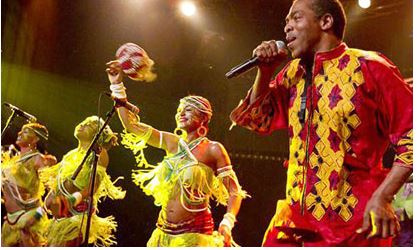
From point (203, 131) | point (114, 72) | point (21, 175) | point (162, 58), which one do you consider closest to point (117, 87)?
point (114, 72)

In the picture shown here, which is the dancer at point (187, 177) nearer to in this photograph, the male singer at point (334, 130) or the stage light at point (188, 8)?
the stage light at point (188, 8)

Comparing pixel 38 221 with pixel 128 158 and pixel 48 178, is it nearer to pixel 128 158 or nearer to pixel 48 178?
pixel 48 178

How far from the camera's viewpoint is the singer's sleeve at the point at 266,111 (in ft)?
8.61

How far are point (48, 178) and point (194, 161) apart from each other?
1312 millimetres

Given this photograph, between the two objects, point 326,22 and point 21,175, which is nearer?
point 326,22

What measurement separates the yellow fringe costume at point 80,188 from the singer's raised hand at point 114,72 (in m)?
0.64

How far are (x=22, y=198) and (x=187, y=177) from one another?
5.20ft

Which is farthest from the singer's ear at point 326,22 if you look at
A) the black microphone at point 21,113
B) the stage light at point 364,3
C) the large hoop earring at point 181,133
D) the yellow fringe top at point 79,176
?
the black microphone at point 21,113

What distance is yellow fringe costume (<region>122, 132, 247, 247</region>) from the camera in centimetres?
374

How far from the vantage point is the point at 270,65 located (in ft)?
8.07

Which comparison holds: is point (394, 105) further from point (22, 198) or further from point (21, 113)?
point (22, 198)

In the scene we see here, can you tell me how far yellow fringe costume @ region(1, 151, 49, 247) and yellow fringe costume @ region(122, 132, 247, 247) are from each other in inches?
41.8

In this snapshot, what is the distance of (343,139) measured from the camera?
2.37m

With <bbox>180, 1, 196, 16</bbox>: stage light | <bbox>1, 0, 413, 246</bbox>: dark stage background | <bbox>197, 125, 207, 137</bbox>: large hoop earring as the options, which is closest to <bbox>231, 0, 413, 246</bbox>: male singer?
<bbox>197, 125, 207, 137</bbox>: large hoop earring
